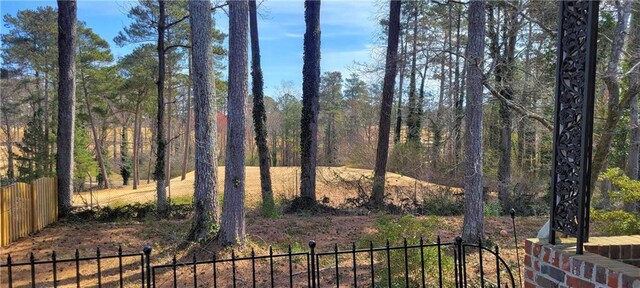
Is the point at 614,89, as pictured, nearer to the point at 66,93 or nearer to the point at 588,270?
the point at 588,270

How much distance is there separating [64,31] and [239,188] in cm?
674

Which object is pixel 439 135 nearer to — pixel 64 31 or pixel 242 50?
pixel 242 50

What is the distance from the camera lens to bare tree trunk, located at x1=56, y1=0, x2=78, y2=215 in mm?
9750

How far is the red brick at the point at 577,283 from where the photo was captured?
7.02 ft

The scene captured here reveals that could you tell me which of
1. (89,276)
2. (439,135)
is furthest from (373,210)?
(89,276)

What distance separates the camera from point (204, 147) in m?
6.68

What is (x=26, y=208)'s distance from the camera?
26.1ft

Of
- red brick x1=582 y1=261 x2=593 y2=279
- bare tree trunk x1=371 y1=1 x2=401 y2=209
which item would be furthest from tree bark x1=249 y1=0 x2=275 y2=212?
red brick x1=582 y1=261 x2=593 y2=279

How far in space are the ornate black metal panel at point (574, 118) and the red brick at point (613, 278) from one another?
0.27m

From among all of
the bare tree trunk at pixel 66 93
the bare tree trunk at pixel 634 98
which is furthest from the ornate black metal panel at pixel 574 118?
the bare tree trunk at pixel 66 93

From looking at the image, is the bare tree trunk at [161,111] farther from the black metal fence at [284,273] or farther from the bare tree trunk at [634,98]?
the bare tree trunk at [634,98]

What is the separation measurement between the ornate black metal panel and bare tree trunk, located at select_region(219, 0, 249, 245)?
4.85m

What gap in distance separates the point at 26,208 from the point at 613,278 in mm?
9340

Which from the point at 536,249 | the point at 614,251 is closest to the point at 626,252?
the point at 614,251
